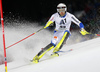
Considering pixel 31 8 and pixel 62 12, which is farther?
pixel 31 8

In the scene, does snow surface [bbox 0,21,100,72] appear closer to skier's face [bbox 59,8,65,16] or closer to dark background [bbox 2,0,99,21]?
dark background [bbox 2,0,99,21]

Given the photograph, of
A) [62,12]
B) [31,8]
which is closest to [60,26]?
[62,12]

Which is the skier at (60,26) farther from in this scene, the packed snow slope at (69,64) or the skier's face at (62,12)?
the packed snow slope at (69,64)

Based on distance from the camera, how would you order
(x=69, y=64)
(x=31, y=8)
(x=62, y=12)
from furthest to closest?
(x=31, y=8), (x=62, y=12), (x=69, y=64)

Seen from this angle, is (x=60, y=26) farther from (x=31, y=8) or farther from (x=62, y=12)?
(x=31, y=8)

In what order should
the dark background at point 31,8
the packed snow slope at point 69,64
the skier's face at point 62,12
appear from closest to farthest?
the packed snow slope at point 69,64, the skier's face at point 62,12, the dark background at point 31,8

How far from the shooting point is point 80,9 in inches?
125

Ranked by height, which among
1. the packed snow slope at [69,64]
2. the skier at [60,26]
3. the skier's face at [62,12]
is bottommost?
the packed snow slope at [69,64]

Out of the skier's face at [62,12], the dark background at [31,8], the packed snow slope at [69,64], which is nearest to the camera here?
the packed snow slope at [69,64]

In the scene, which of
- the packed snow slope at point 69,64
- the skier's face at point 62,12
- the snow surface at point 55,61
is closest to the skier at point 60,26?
the skier's face at point 62,12

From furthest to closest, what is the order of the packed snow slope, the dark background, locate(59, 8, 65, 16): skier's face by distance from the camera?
the dark background, locate(59, 8, 65, 16): skier's face, the packed snow slope

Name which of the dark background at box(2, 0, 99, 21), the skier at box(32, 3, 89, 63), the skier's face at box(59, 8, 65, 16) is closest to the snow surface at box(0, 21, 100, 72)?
the skier at box(32, 3, 89, 63)

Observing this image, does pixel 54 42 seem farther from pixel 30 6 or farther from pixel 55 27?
pixel 30 6

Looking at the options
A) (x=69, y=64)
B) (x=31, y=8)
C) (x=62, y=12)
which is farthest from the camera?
(x=31, y=8)
